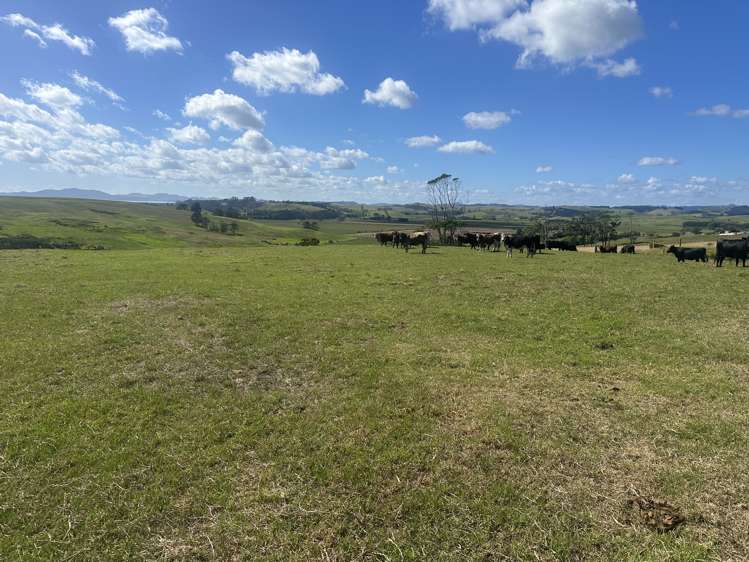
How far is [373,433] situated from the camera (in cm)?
637

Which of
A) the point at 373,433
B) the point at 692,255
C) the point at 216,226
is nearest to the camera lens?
the point at 373,433

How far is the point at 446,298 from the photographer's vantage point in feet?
52.2

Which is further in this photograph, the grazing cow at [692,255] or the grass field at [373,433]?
the grazing cow at [692,255]

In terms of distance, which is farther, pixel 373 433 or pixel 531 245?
pixel 531 245

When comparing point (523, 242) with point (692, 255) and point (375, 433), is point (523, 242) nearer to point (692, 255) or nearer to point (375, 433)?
point (692, 255)

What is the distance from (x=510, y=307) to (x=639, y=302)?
4.47 meters

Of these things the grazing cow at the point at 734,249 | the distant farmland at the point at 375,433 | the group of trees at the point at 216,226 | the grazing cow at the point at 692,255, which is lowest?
Result: the distant farmland at the point at 375,433

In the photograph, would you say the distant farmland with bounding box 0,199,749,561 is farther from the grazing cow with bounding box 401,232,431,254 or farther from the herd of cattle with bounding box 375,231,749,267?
the grazing cow with bounding box 401,232,431,254

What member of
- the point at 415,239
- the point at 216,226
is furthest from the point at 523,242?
the point at 216,226

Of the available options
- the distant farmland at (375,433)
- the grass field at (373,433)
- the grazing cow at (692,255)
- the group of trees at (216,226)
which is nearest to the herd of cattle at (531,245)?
the grazing cow at (692,255)

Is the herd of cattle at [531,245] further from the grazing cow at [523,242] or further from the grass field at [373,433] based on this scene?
the grass field at [373,433]

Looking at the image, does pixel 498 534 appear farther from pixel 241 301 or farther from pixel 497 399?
pixel 241 301

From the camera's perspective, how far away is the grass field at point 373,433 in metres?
4.43

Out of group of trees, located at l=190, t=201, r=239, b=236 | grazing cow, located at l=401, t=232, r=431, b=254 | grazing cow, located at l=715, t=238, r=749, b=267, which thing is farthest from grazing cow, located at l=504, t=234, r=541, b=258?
group of trees, located at l=190, t=201, r=239, b=236
